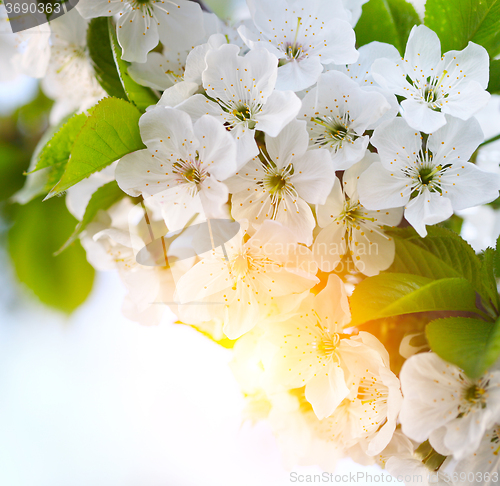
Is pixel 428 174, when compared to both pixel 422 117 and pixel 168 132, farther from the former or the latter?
pixel 168 132

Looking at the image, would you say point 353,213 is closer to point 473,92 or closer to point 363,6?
point 473,92

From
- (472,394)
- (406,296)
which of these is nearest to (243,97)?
(406,296)

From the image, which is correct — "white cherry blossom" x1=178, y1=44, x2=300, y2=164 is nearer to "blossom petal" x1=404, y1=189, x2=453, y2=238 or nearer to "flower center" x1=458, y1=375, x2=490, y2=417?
"blossom petal" x1=404, y1=189, x2=453, y2=238

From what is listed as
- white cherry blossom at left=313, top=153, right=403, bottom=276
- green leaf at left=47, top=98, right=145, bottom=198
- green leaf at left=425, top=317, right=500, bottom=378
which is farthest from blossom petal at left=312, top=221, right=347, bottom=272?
green leaf at left=47, top=98, right=145, bottom=198

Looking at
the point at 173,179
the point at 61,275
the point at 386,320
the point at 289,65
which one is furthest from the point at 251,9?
the point at 61,275

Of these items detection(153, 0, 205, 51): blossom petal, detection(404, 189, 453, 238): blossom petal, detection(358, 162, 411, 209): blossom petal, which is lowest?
detection(404, 189, 453, 238): blossom petal

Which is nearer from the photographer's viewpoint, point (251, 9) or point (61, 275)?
point (251, 9)
